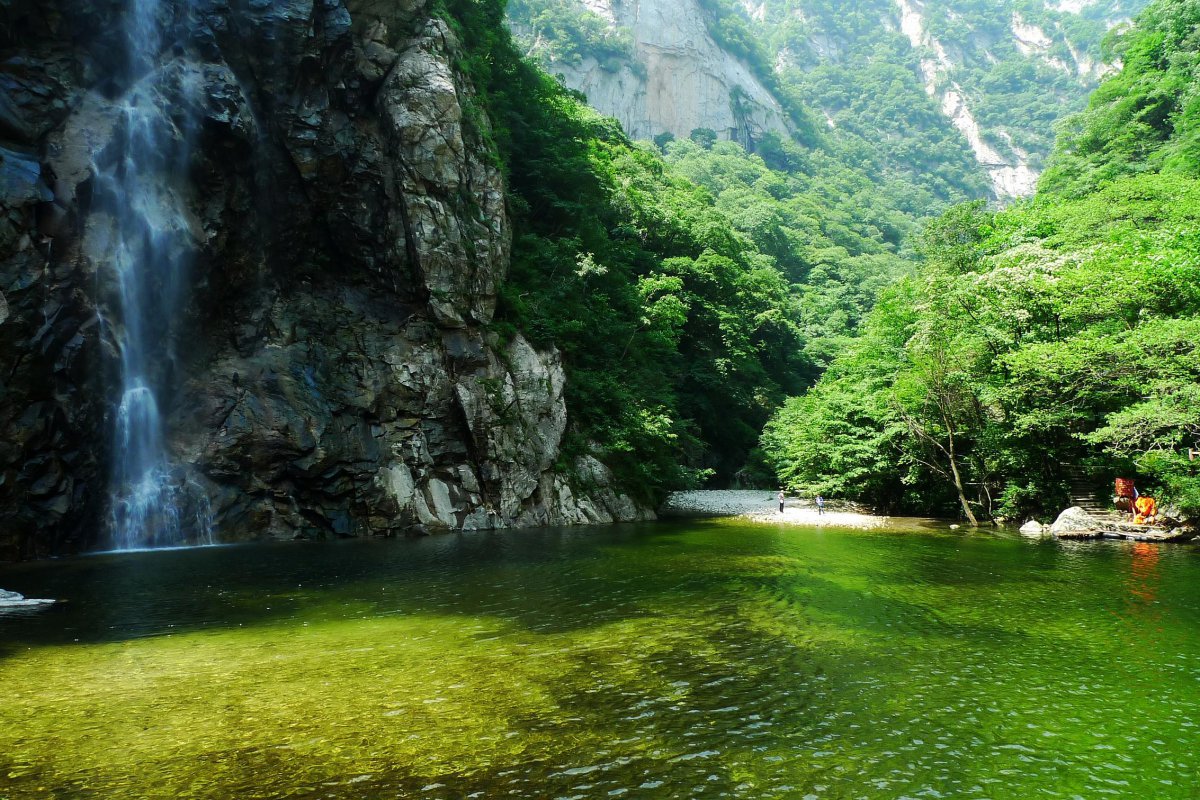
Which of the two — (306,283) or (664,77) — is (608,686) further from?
(664,77)

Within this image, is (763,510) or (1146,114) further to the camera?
(1146,114)

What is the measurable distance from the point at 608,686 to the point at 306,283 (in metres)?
25.0

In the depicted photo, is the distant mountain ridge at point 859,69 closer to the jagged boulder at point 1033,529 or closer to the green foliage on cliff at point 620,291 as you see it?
the green foliage on cliff at point 620,291

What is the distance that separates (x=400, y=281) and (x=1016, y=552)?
2358 centimetres

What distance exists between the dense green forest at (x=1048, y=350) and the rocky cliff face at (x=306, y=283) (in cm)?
1407

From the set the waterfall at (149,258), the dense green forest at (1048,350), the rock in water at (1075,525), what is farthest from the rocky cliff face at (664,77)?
the rock in water at (1075,525)

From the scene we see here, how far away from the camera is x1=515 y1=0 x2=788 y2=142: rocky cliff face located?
3957 inches

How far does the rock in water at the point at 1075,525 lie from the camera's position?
22016mm

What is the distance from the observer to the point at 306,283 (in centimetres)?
2836

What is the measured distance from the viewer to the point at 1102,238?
2653 centimetres

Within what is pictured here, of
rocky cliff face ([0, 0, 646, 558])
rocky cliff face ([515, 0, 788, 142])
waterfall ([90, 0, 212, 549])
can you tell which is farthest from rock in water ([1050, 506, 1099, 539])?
rocky cliff face ([515, 0, 788, 142])

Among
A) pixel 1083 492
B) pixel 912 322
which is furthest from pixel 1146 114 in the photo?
pixel 1083 492

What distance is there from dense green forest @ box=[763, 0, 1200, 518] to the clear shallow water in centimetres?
696

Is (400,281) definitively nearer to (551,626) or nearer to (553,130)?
(553,130)
